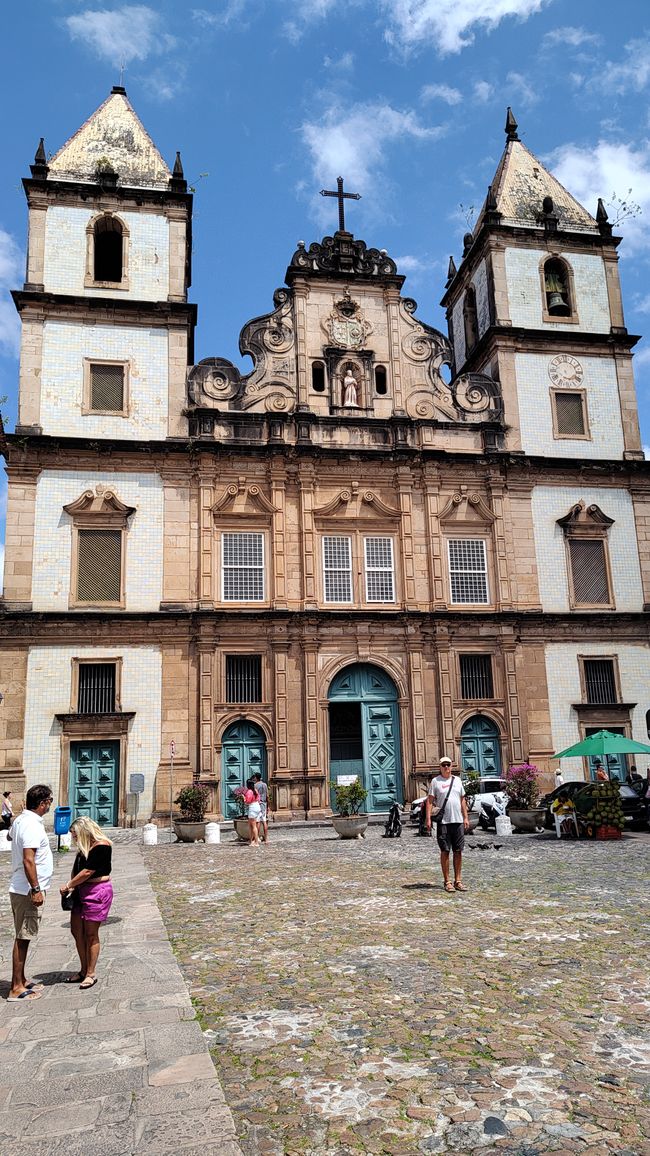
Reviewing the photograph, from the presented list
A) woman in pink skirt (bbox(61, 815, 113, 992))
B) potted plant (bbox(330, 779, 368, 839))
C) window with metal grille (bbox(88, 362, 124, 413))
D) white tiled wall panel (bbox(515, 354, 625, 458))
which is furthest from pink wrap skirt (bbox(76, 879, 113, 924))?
white tiled wall panel (bbox(515, 354, 625, 458))

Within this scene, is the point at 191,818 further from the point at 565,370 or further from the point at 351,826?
the point at 565,370

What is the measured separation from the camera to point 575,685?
28.0 metres

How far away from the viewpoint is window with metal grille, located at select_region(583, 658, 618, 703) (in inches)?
1112

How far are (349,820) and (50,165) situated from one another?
78.6 ft

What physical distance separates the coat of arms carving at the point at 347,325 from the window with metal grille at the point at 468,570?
786 cm

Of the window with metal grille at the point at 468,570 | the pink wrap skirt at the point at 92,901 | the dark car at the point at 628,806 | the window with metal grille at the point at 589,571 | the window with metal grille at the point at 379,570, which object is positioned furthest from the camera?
the window with metal grille at the point at 589,571

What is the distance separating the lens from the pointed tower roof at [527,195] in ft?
107

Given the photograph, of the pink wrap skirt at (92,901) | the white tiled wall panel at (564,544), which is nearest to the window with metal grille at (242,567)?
the white tiled wall panel at (564,544)

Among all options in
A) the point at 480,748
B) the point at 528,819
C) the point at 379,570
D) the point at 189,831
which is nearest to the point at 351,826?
the point at 189,831

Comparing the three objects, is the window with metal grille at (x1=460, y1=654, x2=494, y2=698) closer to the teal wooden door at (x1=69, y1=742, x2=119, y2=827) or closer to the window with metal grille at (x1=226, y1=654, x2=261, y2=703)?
the window with metal grille at (x1=226, y1=654, x2=261, y2=703)

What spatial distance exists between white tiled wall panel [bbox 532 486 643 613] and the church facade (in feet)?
0.27

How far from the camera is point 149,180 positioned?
1156 inches

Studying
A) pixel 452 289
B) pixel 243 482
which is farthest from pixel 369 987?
pixel 452 289

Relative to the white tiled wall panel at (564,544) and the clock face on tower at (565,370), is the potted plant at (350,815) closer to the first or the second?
the white tiled wall panel at (564,544)
